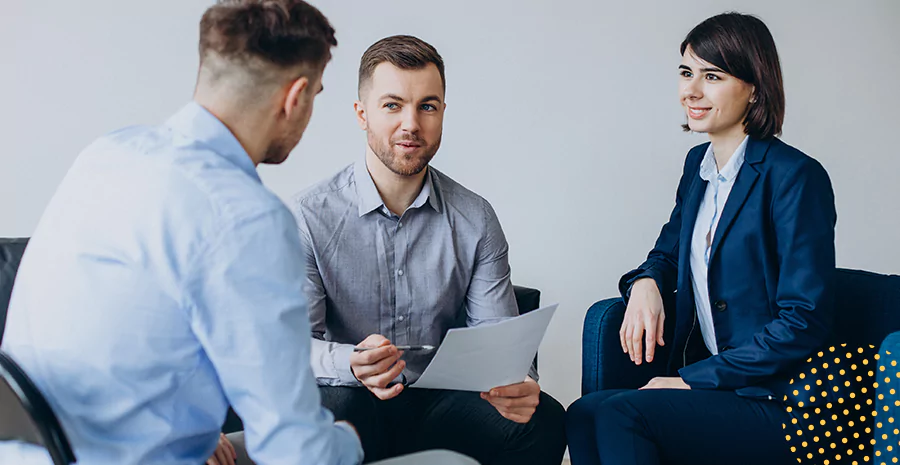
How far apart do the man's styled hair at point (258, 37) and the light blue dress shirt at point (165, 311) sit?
0.15 m

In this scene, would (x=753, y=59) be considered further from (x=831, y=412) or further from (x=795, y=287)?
(x=831, y=412)

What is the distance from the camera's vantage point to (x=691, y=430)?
1.78 m

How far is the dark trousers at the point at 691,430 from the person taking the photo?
5.81 ft

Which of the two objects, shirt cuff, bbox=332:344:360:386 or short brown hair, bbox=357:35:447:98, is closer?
shirt cuff, bbox=332:344:360:386

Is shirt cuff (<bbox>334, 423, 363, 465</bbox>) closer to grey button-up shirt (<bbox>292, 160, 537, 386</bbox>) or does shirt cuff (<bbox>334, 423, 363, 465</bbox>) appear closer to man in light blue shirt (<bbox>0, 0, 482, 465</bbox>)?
man in light blue shirt (<bbox>0, 0, 482, 465</bbox>)

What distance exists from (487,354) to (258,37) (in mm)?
738

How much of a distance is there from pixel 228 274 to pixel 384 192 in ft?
3.56

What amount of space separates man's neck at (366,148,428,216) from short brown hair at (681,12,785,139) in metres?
0.74

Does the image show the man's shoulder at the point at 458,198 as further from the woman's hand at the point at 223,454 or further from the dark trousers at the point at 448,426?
the woman's hand at the point at 223,454

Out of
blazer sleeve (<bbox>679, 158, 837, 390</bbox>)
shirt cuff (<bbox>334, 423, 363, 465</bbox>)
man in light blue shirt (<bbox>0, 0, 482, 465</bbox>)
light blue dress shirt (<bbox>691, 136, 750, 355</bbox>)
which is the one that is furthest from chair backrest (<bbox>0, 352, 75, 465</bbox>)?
light blue dress shirt (<bbox>691, 136, 750, 355</bbox>)

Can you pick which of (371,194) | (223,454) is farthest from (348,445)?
(371,194)

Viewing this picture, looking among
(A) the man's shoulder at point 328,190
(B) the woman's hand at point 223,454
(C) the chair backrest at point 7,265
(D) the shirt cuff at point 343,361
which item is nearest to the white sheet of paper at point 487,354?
(D) the shirt cuff at point 343,361

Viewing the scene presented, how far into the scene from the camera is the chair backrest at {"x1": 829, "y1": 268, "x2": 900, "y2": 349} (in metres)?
1.92

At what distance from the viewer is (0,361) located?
39.4 inches
